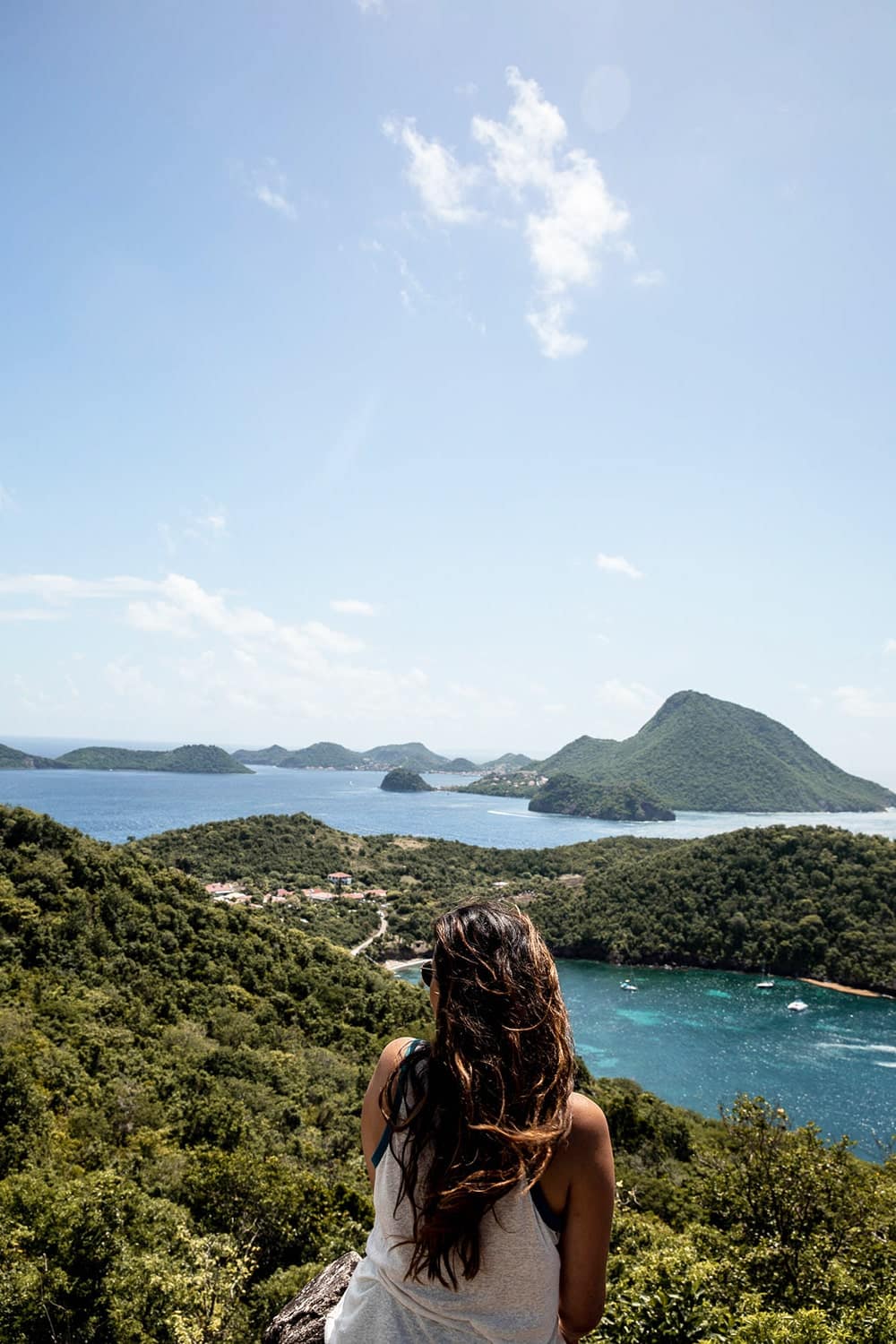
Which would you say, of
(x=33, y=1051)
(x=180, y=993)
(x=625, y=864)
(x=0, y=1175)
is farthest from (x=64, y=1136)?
(x=625, y=864)

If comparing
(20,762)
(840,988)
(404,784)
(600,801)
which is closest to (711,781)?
(600,801)

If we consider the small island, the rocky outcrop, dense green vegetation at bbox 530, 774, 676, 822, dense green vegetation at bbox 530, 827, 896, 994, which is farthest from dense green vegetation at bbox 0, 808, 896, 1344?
the small island

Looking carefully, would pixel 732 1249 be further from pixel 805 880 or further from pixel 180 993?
pixel 805 880

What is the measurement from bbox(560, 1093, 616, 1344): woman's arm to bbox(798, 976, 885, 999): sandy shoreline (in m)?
61.1

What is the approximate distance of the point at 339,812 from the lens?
136000mm

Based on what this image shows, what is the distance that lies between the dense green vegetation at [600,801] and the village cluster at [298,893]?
310 feet

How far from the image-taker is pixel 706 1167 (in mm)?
16031

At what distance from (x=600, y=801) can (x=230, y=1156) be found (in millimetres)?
152362

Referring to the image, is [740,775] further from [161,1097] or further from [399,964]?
[161,1097]

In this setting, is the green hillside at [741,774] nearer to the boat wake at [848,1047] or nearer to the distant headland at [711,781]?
the distant headland at [711,781]

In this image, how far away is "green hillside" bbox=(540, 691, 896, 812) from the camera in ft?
Result: 547

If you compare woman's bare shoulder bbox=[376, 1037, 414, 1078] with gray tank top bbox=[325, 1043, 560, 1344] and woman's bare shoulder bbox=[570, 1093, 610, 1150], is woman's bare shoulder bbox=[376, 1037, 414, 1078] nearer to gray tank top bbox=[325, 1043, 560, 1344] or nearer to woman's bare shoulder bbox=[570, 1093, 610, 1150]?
gray tank top bbox=[325, 1043, 560, 1344]

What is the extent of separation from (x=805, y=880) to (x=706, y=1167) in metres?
51.3

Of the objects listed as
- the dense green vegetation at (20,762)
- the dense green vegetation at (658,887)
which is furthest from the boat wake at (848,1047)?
the dense green vegetation at (20,762)
